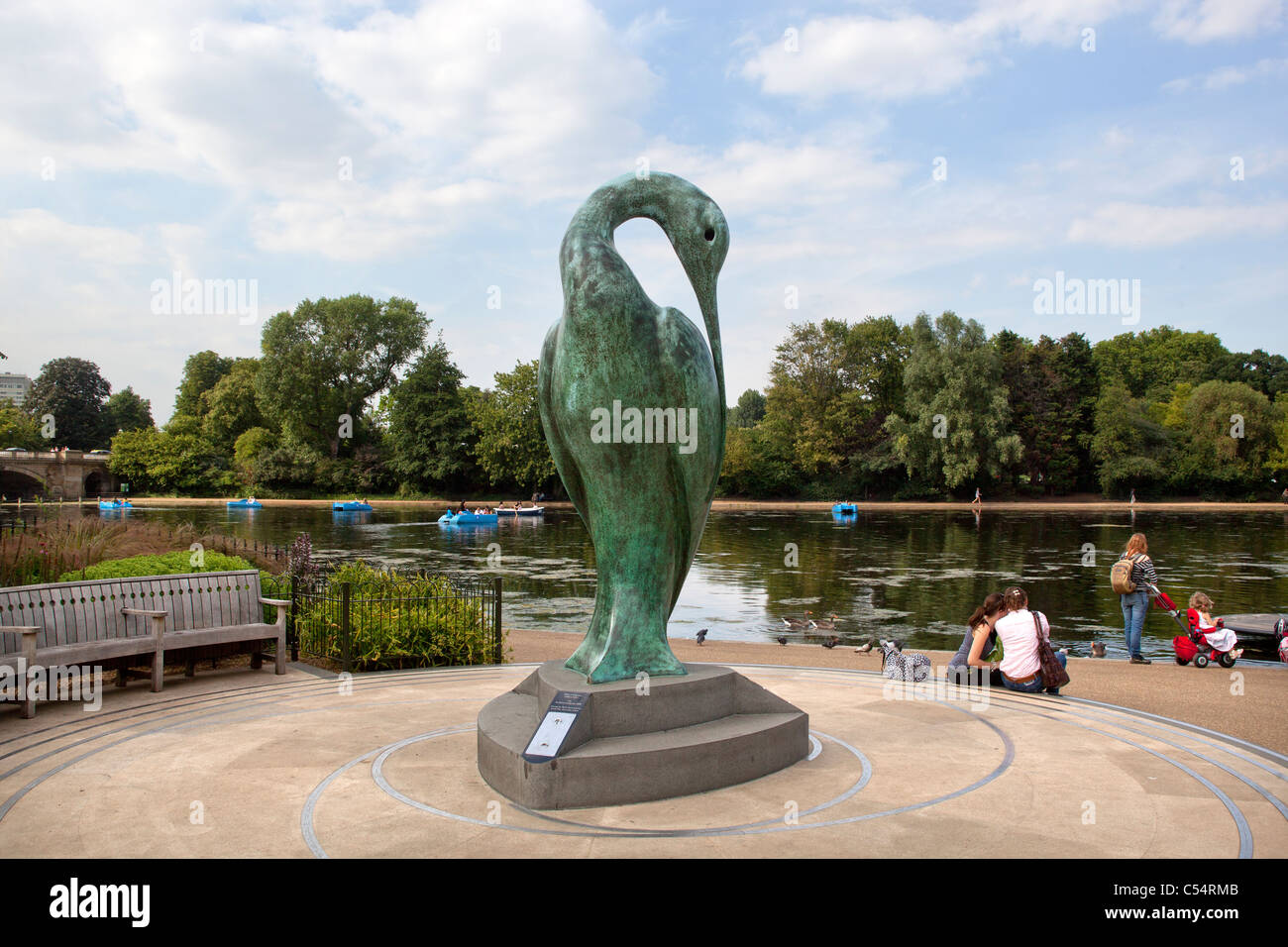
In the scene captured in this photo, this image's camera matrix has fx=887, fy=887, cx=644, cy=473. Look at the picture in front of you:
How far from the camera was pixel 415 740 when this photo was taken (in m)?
6.72

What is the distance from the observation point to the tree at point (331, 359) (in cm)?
7081

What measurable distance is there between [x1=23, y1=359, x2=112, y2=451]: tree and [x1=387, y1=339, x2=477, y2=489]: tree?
124 feet

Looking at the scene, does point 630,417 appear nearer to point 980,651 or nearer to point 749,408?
point 980,651

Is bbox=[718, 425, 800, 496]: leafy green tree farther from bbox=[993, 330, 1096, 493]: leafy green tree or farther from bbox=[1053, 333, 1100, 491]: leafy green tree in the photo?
bbox=[1053, 333, 1100, 491]: leafy green tree

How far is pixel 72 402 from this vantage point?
288 ft

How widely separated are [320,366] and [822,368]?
40283 mm

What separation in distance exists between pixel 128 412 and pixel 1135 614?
3979 inches

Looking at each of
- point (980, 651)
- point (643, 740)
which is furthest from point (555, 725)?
point (980, 651)

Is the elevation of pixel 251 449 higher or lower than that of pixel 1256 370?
lower

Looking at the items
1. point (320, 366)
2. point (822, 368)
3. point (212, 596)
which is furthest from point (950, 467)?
point (212, 596)

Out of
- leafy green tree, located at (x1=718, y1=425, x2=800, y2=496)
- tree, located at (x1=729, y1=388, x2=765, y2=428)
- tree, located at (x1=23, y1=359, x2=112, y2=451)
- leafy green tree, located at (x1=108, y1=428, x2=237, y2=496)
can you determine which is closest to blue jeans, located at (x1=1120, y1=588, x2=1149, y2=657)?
leafy green tree, located at (x1=718, y1=425, x2=800, y2=496)

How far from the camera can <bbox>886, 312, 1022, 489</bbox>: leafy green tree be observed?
59531 millimetres

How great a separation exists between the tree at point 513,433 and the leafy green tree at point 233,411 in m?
25.0
